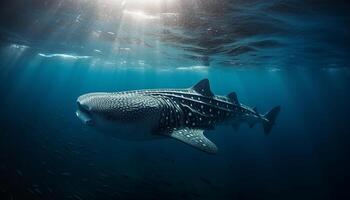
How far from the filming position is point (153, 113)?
5492mm

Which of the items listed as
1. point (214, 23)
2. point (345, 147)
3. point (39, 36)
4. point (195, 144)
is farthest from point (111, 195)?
point (345, 147)

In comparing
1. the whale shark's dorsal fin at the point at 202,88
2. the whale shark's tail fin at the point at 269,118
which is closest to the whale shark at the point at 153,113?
the whale shark's dorsal fin at the point at 202,88

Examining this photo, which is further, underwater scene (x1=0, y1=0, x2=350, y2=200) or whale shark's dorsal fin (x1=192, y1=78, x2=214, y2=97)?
whale shark's dorsal fin (x1=192, y1=78, x2=214, y2=97)

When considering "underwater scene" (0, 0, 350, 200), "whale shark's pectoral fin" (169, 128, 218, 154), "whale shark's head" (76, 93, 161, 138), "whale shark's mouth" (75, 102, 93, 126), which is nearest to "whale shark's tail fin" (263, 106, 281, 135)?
"underwater scene" (0, 0, 350, 200)

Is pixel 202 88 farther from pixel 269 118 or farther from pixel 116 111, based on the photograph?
pixel 269 118

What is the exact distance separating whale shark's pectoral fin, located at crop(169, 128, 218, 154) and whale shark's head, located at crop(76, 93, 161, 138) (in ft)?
→ 1.84

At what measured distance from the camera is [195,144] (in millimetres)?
5082

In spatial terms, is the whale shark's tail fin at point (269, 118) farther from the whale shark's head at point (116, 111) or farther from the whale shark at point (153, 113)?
the whale shark's head at point (116, 111)

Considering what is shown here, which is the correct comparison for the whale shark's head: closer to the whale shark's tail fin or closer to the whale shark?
the whale shark

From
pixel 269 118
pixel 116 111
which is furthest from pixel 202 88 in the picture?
pixel 269 118

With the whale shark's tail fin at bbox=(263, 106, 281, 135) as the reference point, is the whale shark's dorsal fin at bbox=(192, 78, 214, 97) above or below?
above

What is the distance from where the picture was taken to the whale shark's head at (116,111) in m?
4.80

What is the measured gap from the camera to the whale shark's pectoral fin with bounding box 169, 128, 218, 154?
5.02 metres

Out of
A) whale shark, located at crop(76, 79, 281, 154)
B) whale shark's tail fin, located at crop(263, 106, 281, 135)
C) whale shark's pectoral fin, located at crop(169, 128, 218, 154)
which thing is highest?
whale shark, located at crop(76, 79, 281, 154)
